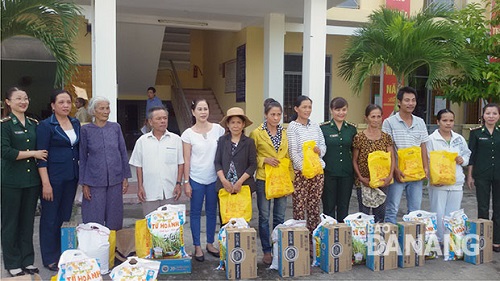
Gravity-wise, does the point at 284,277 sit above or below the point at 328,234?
below

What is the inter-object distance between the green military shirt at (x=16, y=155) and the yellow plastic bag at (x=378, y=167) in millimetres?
3057

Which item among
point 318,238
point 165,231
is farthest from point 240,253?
point 318,238

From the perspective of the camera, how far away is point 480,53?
7.96m

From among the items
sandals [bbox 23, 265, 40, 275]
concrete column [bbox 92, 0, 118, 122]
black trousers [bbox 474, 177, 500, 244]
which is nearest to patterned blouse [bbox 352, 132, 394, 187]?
black trousers [bbox 474, 177, 500, 244]

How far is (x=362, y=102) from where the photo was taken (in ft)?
36.7

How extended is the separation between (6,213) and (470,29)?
789cm

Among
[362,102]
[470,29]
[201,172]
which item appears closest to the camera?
[201,172]

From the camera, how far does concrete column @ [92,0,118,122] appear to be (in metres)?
5.73

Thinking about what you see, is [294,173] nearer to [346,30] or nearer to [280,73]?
[280,73]

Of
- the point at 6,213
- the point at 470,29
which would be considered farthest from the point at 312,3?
the point at 6,213

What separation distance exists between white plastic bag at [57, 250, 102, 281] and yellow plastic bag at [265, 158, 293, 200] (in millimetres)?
1619

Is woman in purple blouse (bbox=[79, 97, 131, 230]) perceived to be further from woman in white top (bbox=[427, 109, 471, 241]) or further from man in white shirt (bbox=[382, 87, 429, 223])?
woman in white top (bbox=[427, 109, 471, 241])

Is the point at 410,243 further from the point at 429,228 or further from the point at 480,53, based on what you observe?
the point at 480,53

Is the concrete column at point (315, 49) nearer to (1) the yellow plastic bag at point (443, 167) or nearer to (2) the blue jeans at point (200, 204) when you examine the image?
(1) the yellow plastic bag at point (443, 167)
